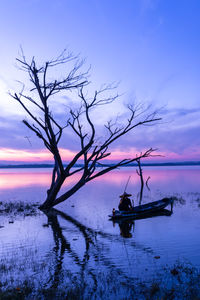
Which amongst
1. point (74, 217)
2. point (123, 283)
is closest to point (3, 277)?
point (123, 283)

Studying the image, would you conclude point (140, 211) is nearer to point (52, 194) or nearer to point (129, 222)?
point (129, 222)

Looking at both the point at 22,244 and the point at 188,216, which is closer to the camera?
the point at 22,244

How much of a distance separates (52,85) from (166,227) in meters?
12.1

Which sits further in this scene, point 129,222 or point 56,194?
point 56,194

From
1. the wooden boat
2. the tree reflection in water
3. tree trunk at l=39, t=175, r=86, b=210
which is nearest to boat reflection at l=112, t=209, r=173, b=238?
the tree reflection in water

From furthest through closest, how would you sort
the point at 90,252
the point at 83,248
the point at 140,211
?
the point at 140,211, the point at 83,248, the point at 90,252

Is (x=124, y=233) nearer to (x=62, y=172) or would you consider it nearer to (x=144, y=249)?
(x=144, y=249)

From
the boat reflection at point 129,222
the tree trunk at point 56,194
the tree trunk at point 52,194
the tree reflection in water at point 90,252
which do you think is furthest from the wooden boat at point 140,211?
the tree trunk at point 52,194

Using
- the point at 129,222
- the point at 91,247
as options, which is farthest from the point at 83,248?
the point at 129,222

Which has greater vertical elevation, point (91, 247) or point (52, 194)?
point (52, 194)

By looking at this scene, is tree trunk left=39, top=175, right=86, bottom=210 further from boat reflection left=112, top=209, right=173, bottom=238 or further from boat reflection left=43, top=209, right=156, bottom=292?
boat reflection left=112, top=209, right=173, bottom=238

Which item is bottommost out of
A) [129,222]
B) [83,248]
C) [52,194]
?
[83,248]

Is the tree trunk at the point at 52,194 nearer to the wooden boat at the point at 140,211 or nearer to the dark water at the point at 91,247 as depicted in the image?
the dark water at the point at 91,247

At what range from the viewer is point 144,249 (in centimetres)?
1200
